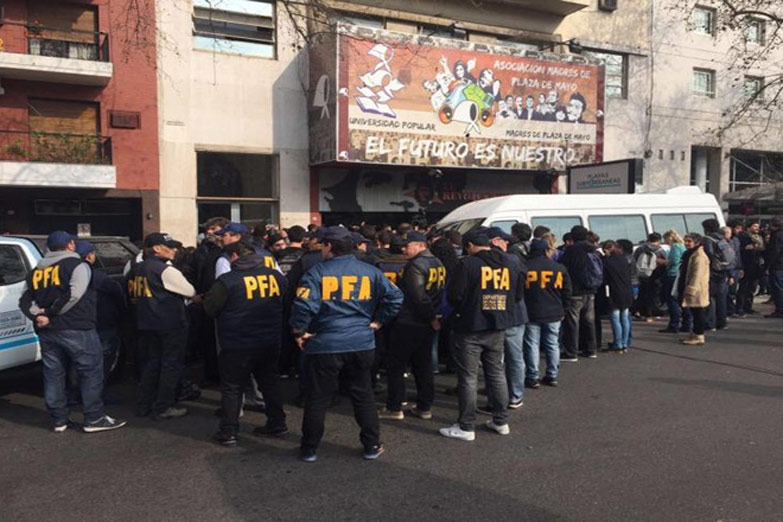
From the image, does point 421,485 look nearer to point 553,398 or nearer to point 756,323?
point 553,398

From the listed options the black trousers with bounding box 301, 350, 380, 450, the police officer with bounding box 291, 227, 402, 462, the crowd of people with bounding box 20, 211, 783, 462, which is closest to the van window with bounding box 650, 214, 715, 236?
the crowd of people with bounding box 20, 211, 783, 462

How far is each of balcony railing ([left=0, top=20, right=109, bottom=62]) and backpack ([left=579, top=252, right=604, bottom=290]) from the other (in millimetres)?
13051

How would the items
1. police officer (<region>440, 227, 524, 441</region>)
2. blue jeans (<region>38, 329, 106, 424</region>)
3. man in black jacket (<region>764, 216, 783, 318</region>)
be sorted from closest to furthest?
police officer (<region>440, 227, 524, 441</region>) → blue jeans (<region>38, 329, 106, 424</region>) → man in black jacket (<region>764, 216, 783, 318</region>)

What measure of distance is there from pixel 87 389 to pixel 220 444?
51.7 inches

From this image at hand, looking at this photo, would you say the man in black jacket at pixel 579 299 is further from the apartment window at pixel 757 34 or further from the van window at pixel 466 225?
the apartment window at pixel 757 34

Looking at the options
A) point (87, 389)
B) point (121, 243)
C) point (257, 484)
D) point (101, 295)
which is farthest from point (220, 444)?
point (121, 243)

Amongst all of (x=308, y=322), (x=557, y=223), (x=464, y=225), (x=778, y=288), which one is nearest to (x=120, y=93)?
(x=464, y=225)

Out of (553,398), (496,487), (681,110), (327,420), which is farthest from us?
(681,110)

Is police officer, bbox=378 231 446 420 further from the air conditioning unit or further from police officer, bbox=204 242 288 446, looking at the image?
the air conditioning unit

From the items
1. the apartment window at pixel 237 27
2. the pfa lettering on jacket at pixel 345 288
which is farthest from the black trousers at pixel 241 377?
the apartment window at pixel 237 27

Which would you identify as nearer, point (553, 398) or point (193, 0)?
point (553, 398)

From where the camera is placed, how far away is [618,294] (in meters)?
8.20

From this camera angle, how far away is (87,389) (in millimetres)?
5160

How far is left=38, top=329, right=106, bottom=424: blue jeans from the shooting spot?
5105mm
